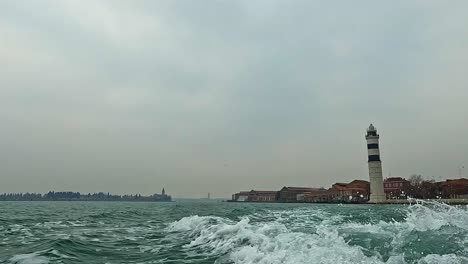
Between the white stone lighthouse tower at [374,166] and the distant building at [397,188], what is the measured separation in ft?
88.4

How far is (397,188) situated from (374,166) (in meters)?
39.3

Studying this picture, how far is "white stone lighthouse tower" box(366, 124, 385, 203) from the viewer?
8750 cm

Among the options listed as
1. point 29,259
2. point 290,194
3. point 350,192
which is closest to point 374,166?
point 350,192

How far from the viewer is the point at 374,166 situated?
87.4 m

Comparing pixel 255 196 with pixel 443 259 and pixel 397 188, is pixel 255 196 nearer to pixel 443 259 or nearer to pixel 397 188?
pixel 397 188

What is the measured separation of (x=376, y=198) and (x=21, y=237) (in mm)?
87379

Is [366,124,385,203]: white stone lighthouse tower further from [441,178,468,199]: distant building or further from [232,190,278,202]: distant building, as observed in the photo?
[232,190,278,202]: distant building

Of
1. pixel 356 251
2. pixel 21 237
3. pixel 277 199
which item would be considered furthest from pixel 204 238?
pixel 277 199

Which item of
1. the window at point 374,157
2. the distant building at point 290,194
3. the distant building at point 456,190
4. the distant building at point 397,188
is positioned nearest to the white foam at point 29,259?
the window at point 374,157

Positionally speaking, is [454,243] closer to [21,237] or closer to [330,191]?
[21,237]

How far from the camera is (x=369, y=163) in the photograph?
88.6 metres

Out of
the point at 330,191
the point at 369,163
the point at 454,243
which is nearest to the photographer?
the point at 454,243

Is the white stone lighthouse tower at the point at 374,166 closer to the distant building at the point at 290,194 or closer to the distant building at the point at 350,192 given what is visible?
the distant building at the point at 350,192

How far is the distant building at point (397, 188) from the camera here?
115 metres
